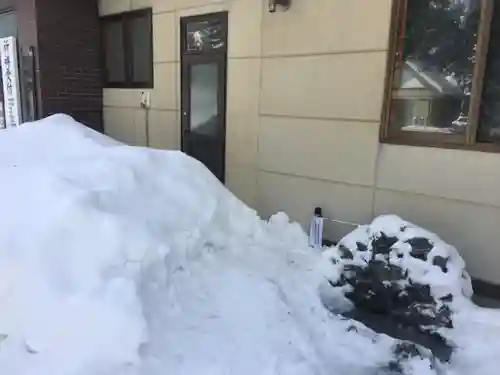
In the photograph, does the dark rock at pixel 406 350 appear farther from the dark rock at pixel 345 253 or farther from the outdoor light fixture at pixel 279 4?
the outdoor light fixture at pixel 279 4

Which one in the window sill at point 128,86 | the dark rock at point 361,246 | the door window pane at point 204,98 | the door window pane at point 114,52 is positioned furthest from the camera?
the door window pane at point 114,52

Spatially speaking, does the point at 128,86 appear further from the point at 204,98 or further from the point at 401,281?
the point at 401,281

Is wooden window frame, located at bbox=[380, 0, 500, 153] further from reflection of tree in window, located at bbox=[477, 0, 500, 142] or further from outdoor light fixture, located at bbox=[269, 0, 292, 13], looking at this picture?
outdoor light fixture, located at bbox=[269, 0, 292, 13]

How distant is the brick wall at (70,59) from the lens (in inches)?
286

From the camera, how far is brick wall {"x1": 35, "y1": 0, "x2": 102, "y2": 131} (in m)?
7.26

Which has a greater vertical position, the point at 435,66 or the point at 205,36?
the point at 205,36

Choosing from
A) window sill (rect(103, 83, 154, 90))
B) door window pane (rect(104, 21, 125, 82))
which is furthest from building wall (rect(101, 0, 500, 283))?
door window pane (rect(104, 21, 125, 82))

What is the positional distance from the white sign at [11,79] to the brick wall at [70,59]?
94cm

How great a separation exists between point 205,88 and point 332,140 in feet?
7.30

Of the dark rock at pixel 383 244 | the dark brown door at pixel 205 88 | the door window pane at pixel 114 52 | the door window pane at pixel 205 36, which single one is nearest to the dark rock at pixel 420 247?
the dark rock at pixel 383 244

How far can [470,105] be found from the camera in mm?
3670

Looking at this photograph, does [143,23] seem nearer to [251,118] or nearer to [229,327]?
[251,118]

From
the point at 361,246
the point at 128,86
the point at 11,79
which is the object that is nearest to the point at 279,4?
the point at 361,246

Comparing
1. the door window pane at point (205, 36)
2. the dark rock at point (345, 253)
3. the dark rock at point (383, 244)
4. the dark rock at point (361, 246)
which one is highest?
the door window pane at point (205, 36)
